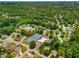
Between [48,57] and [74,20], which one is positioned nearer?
[48,57]

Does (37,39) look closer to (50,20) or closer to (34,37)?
(34,37)

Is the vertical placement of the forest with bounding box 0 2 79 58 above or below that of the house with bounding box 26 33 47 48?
above

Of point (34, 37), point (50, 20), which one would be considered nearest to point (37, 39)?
point (34, 37)

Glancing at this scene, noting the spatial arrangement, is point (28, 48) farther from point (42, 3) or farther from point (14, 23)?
point (42, 3)

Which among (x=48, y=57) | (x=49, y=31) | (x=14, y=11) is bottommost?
(x=48, y=57)

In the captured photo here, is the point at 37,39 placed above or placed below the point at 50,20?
below

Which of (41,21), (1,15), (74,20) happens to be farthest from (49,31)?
(1,15)

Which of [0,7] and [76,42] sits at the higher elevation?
[0,7]

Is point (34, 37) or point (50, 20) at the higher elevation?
point (50, 20)

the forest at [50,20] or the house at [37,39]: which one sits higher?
the forest at [50,20]

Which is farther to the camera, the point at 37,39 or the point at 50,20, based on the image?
the point at 50,20
